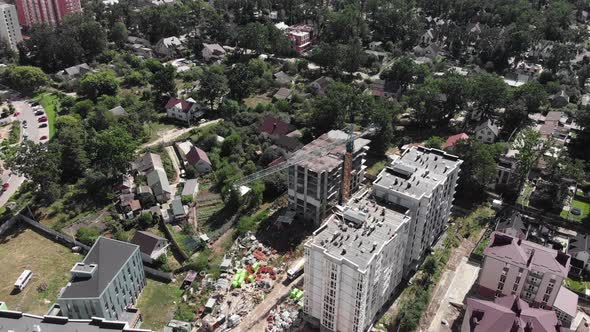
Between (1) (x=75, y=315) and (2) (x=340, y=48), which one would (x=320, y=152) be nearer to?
(1) (x=75, y=315)

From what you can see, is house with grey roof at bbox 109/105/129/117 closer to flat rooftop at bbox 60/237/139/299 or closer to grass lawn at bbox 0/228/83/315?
grass lawn at bbox 0/228/83/315

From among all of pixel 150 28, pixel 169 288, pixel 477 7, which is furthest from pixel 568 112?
pixel 150 28

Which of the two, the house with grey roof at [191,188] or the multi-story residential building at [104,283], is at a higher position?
the multi-story residential building at [104,283]

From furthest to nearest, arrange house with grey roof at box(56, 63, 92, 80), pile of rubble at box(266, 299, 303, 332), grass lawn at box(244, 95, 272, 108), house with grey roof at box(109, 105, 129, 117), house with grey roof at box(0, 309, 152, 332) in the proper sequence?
house with grey roof at box(56, 63, 92, 80)
grass lawn at box(244, 95, 272, 108)
house with grey roof at box(109, 105, 129, 117)
pile of rubble at box(266, 299, 303, 332)
house with grey roof at box(0, 309, 152, 332)

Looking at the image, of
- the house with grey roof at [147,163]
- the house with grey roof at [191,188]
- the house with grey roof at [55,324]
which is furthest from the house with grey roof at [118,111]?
the house with grey roof at [55,324]

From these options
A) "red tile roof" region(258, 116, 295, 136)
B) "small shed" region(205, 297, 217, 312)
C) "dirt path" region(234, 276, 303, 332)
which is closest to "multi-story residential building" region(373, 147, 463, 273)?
"dirt path" region(234, 276, 303, 332)

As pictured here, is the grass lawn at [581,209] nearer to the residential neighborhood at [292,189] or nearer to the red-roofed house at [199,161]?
the residential neighborhood at [292,189]
